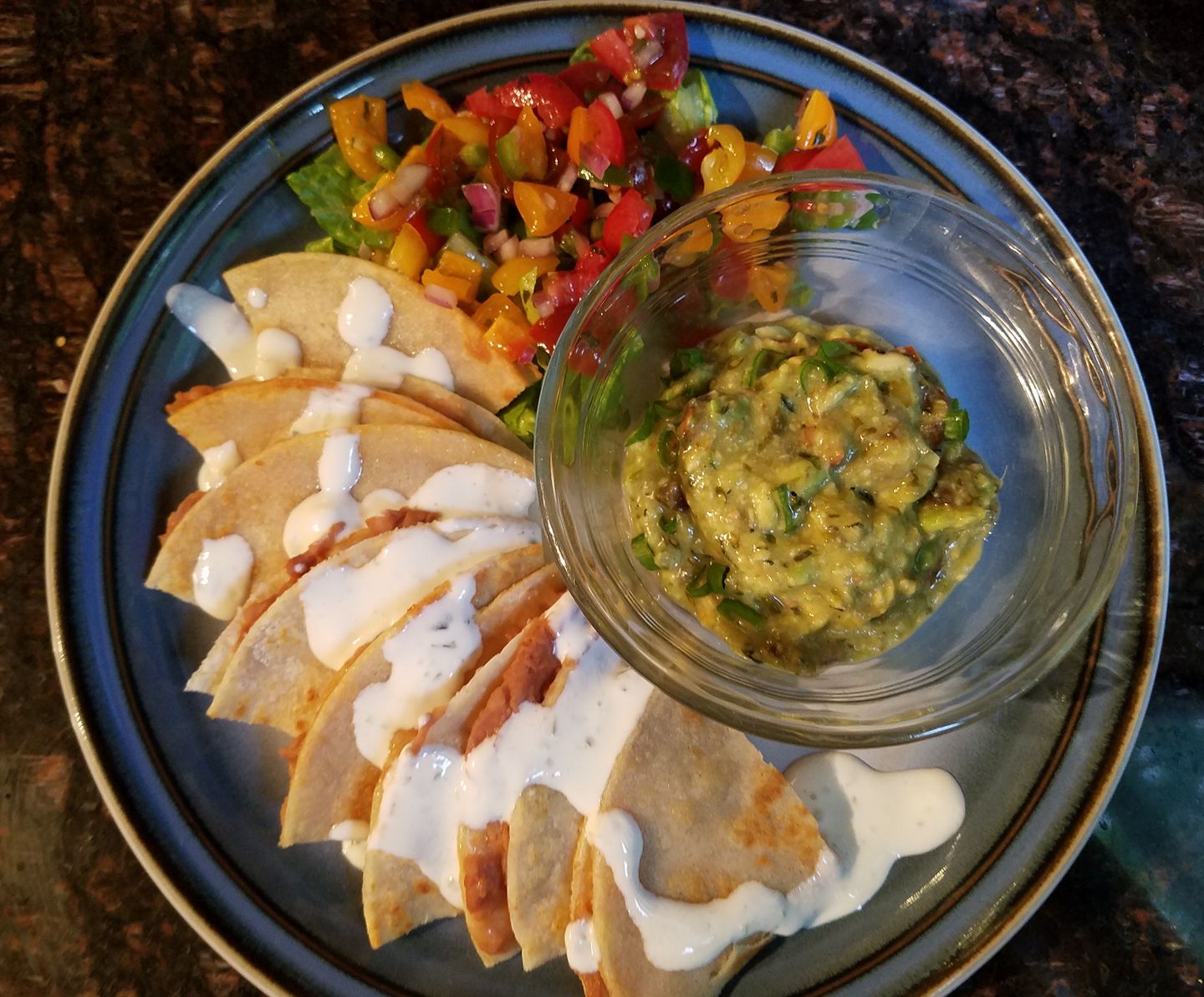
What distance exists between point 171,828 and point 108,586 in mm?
694

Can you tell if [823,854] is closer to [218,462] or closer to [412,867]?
[412,867]

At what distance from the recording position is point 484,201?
8.14ft

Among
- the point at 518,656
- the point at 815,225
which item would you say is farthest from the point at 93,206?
the point at 815,225

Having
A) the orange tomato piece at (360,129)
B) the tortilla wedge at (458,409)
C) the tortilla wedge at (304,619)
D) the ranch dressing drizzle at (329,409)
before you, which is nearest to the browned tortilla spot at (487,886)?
the tortilla wedge at (304,619)

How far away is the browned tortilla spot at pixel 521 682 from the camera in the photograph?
2211 millimetres

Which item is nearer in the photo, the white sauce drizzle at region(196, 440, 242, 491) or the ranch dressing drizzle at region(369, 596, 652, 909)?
the ranch dressing drizzle at region(369, 596, 652, 909)

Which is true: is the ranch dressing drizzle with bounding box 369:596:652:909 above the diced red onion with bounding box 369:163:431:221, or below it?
below

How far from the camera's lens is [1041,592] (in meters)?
2.21

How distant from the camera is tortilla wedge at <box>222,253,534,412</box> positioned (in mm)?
2547

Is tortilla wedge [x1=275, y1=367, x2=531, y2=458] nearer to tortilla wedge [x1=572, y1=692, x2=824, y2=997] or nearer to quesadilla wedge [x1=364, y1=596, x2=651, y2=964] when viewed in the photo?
quesadilla wedge [x1=364, y1=596, x2=651, y2=964]

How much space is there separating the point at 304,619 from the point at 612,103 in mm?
1650

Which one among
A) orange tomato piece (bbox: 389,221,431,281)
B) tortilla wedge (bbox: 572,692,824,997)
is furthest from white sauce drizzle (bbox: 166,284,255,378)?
tortilla wedge (bbox: 572,692,824,997)

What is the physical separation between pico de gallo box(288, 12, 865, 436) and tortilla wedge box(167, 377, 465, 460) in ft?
0.96

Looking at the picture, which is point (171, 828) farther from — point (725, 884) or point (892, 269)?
point (892, 269)
